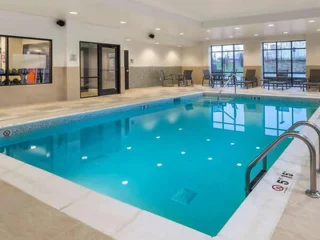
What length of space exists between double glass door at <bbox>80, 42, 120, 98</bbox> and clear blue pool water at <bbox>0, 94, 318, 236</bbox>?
2.88 meters

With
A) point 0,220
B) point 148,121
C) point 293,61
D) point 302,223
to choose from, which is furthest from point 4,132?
point 293,61

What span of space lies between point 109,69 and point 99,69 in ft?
1.98

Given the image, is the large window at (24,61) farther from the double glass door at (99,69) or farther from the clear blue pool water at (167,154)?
the clear blue pool water at (167,154)

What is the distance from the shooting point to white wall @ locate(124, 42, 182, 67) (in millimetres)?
14109

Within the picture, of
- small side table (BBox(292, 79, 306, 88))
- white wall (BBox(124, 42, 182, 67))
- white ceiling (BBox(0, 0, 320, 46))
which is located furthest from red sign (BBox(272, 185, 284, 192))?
white wall (BBox(124, 42, 182, 67))

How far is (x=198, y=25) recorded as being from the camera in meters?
10.8

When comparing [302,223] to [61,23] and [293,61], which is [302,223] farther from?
[293,61]

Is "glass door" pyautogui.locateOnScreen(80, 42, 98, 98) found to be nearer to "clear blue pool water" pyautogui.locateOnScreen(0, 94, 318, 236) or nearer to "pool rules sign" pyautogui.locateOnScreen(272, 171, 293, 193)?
"clear blue pool water" pyautogui.locateOnScreen(0, 94, 318, 236)

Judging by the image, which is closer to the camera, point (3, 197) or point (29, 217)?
point (29, 217)

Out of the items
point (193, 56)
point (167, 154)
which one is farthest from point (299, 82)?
point (167, 154)

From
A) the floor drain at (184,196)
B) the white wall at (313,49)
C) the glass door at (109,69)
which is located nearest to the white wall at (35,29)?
the glass door at (109,69)

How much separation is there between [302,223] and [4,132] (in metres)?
5.25

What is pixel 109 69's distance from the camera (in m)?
11.1

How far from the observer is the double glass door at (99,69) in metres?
10.1
